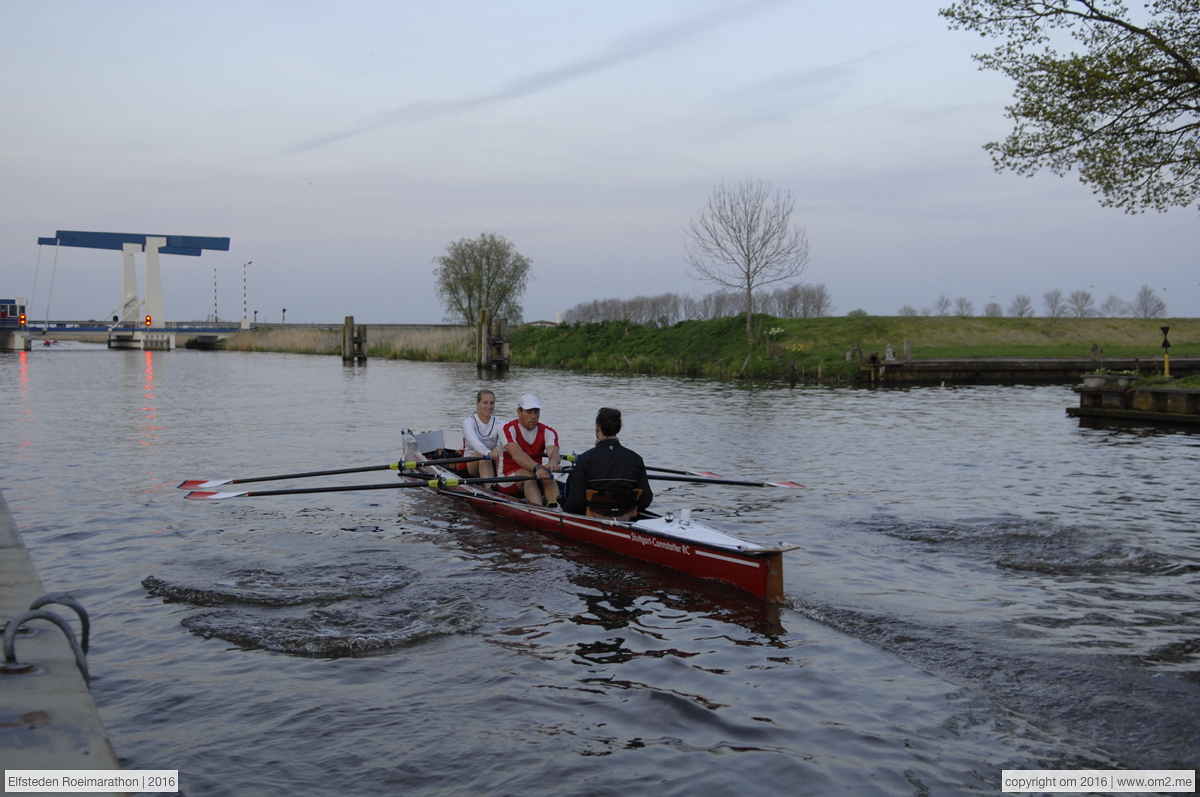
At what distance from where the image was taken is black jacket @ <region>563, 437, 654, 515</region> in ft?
29.5

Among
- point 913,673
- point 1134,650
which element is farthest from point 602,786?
point 1134,650

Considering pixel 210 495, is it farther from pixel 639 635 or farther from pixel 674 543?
pixel 639 635

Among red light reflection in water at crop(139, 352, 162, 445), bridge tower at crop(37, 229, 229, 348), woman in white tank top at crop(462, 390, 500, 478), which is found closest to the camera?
woman in white tank top at crop(462, 390, 500, 478)

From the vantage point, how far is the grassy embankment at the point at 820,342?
39312mm

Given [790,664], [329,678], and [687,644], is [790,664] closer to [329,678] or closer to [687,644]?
[687,644]

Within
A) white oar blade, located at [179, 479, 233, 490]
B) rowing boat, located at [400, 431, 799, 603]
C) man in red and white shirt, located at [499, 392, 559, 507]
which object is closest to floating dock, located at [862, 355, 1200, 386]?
man in red and white shirt, located at [499, 392, 559, 507]

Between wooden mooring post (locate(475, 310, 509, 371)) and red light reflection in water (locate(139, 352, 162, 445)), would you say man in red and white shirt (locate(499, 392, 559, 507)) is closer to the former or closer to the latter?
red light reflection in water (locate(139, 352, 162, 445))

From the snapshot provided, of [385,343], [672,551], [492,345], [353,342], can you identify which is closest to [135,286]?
[385,343]

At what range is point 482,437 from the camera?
11.8 m

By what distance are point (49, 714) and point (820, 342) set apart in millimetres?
40453

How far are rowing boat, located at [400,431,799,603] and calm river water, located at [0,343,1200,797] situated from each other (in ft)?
0.61

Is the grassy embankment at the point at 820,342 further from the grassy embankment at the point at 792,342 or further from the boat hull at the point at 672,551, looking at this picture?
the boat hull at the point at 672,551

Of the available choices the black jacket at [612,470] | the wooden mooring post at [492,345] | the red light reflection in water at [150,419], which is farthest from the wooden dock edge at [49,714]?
the wooden mooring post at [492,345]

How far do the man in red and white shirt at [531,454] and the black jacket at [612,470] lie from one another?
1268 millimetres
